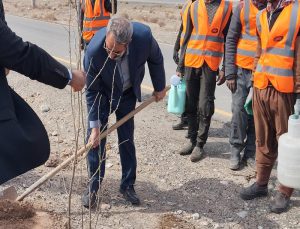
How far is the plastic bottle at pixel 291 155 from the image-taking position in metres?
3.54

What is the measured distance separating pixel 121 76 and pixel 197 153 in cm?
157

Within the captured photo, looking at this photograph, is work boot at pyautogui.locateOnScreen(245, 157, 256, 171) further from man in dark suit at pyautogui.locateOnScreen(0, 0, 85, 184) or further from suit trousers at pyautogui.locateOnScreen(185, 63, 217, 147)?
man in dark suit at pyautogui.locateOnScreen(0, 0, 85, 184)

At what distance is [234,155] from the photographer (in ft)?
15.8

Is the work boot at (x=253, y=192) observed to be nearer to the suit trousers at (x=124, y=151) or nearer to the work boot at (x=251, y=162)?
the work boot at (x=251, y=162)

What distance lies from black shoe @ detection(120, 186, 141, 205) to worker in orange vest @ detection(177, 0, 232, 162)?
3.25 ft

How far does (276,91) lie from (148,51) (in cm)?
105

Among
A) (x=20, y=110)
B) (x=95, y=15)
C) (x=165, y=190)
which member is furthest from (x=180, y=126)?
(x=20, y=110)

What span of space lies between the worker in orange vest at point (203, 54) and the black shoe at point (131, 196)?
0.99 meters

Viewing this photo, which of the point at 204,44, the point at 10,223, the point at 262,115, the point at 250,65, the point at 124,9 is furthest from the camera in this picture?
the point at 124,9

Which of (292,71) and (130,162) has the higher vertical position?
(292,71)

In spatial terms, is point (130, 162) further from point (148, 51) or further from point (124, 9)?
point (124, 9)

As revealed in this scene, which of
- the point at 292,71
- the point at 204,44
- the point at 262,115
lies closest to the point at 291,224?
the point at 262,115

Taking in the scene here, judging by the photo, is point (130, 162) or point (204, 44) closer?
point (130, 162)

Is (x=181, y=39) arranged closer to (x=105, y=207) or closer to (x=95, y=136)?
(x=95, y=136)
